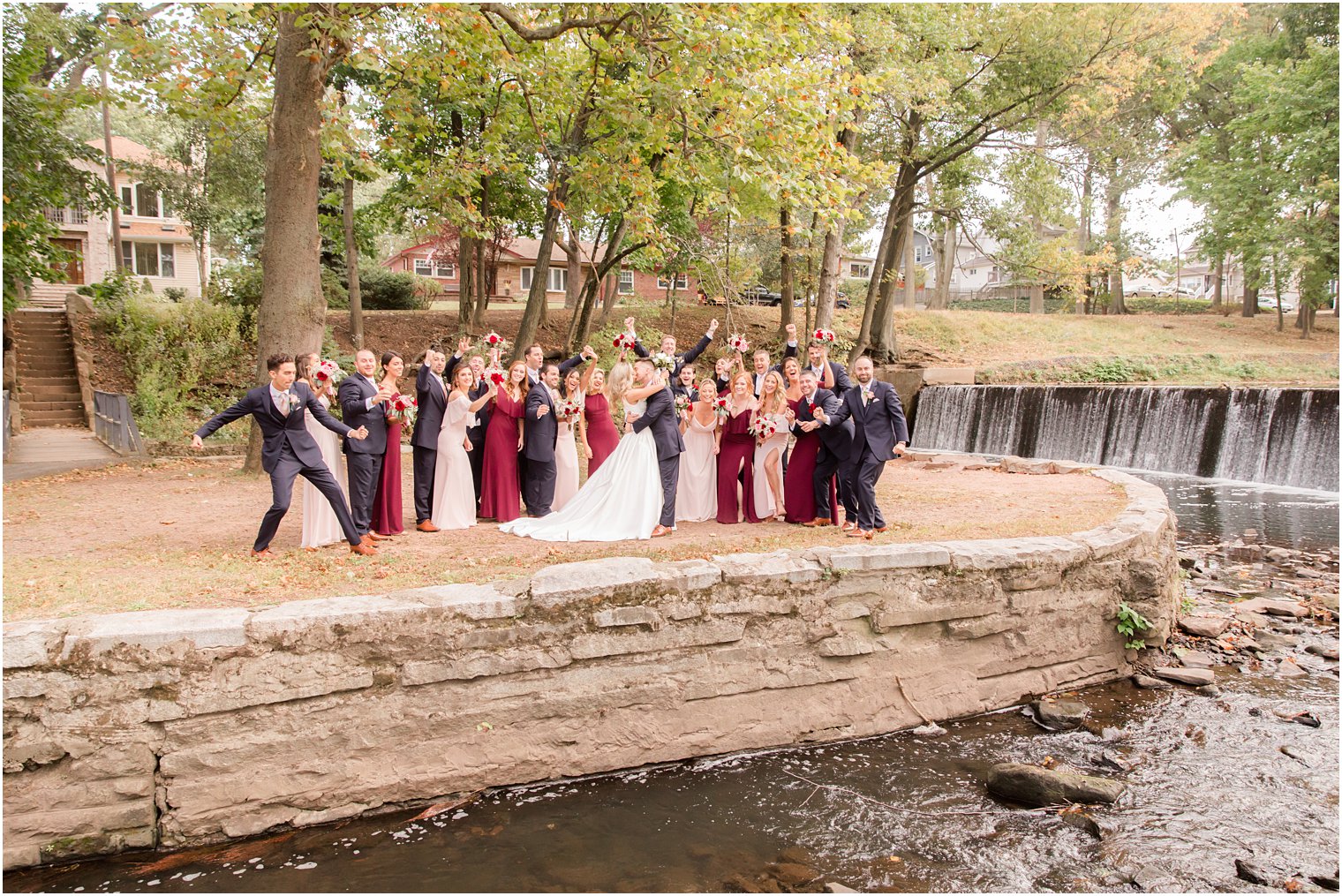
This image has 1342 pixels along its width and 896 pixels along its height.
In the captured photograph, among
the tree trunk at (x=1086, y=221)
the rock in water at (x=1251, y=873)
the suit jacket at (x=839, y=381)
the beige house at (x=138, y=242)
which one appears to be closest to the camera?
the rock in water at (x=1251, y=873)

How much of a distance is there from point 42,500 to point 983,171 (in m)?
23.2

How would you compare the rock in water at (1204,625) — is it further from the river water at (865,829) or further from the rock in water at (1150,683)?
the river water at (865,829)

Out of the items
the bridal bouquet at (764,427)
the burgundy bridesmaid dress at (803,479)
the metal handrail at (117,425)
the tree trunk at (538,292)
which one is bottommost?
the metal handrail at (117,425)

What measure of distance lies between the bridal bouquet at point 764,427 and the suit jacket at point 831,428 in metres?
0.38

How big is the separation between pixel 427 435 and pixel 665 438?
8.68ft

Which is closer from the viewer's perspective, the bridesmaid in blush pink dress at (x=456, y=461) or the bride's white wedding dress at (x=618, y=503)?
the bride's white wedding dress at (x=618, y=503)

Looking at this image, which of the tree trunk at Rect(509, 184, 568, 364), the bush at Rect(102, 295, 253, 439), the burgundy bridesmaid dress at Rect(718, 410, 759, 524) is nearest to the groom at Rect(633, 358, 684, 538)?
the burgundy bridesmaid dress at Rect(718, 410, 759, 524)

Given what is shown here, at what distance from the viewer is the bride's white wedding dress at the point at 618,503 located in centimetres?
859

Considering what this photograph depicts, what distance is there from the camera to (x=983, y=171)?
78.4 feet

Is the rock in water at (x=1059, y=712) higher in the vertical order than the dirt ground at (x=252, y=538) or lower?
lower

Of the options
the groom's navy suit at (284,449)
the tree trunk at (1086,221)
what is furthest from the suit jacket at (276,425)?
the tree trunk at (1086,221)

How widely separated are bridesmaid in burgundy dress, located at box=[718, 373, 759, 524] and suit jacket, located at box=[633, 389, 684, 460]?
39.8 inches

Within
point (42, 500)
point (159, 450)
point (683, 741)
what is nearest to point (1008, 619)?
point (683, 741)

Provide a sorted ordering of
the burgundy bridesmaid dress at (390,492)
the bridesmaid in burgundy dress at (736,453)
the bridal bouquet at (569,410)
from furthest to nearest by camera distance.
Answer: the bridal bouquet at (569,410) → the bridesmaid in burgundy dress at (736,453) → the burgundy bridesmaid dress at (390,492)
